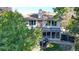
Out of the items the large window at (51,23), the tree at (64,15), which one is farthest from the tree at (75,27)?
the large window at (51,23)

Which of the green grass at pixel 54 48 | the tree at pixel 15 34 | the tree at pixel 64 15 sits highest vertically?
the tree at pixel 64 15

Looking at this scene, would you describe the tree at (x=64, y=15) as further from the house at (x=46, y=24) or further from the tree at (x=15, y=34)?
the tree at (x=15, y=34)

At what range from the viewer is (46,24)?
2.79m

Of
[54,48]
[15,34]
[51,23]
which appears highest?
[51,23]

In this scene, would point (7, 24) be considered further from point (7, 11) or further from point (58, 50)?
point (58, 50)

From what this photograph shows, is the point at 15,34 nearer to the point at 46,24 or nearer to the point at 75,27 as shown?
the point at 46,24

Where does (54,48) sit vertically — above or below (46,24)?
below

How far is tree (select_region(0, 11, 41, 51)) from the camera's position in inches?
108

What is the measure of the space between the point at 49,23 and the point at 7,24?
448 millimetres

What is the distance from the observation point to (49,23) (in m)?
2.79

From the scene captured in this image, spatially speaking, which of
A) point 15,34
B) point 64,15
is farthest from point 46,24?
point 15,34

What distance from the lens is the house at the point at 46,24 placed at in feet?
9.07

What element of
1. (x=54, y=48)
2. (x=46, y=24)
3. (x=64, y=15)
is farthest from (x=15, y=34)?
(x=64, y=15)
